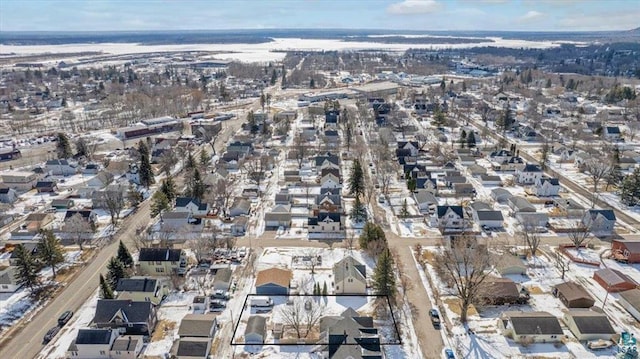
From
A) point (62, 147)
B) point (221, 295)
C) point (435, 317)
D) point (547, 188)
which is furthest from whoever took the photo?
point (62, 147)

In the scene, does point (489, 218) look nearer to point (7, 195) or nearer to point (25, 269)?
point (25, 269)

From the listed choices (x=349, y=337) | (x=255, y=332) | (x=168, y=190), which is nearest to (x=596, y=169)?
(x=349, y=337)

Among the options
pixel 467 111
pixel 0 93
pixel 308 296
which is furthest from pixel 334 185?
pixel 0 93

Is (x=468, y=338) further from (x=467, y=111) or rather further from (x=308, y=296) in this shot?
(x=467, y=111)

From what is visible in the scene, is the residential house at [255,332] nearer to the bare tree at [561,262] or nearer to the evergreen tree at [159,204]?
the evergreen tree at [159,204]

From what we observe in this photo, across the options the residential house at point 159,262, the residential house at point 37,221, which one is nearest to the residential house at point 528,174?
the residential house at point 159,262

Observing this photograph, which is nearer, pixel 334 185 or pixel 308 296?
pixel 308 296
